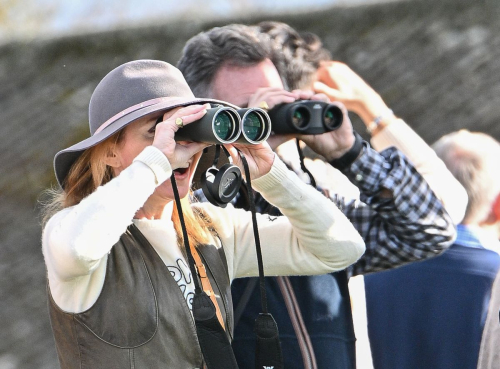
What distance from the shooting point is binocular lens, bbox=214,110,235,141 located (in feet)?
6.46

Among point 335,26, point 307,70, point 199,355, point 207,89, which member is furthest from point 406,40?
point 199,355

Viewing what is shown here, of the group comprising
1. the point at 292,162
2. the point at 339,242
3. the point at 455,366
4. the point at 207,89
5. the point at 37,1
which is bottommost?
the point at 455,366

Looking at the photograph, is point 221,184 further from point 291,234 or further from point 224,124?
point 291,234

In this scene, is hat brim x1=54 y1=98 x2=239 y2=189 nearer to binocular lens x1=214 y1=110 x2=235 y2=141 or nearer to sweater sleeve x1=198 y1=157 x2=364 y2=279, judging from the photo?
binocular lens x1=214 y1=110 x2=235 y2=141

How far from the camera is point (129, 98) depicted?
2.09m

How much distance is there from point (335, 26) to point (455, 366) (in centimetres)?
303

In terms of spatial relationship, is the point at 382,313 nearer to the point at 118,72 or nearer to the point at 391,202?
the point at 391,202

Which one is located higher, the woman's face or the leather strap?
the woman's face

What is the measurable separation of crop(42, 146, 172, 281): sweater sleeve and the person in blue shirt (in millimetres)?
1382

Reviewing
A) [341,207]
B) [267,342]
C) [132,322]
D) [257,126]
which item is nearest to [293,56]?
[341,207]

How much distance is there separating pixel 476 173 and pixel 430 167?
48cm

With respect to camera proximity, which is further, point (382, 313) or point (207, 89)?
point (382, 313)

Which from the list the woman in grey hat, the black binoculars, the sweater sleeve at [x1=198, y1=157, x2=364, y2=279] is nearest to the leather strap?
the woman in grey hat

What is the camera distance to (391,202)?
2459 mm
